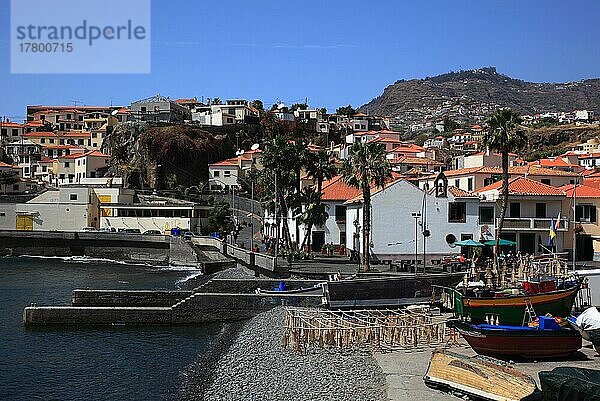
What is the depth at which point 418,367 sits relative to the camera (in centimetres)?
2616

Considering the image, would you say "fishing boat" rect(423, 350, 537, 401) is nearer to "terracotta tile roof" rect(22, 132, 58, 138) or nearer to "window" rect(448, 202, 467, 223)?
"window" rect(448, 202, 467, 223)

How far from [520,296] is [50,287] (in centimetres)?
3991

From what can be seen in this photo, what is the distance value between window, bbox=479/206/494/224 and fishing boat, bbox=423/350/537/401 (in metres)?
34.4

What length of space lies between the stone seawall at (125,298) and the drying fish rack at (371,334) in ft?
45.8

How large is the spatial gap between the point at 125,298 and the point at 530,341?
25855mm

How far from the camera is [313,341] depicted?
30.9 m

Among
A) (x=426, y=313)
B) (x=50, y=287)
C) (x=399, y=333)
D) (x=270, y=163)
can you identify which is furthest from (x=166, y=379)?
(x=270, y=163)

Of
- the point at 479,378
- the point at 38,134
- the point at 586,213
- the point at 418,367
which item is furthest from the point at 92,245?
the point at 38,134

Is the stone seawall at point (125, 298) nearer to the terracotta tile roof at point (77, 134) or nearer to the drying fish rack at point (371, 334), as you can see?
the drying fish rack at point (371, 334)

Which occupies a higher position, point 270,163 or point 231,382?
point 270,163

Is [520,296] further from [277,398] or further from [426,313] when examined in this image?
[277,398]

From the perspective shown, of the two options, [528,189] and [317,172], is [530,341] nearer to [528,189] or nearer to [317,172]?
[528,189]

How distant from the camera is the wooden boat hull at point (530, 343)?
83.8 ft

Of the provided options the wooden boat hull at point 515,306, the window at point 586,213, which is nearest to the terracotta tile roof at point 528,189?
the window at point 586,213
